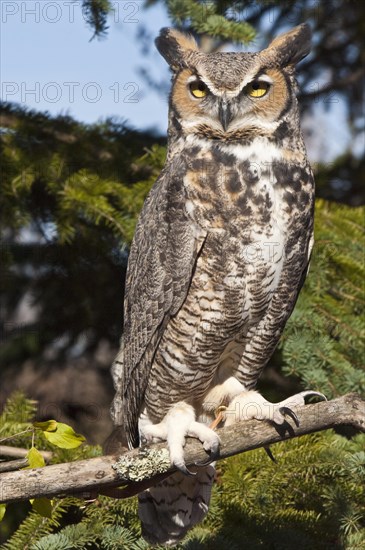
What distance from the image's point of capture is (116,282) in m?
3.32

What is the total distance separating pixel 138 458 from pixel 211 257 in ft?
2.00

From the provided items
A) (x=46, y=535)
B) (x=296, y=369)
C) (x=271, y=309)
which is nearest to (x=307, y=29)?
(x=271, y=309)

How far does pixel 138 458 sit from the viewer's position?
192 cm

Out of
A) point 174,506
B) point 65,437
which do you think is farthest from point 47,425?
point 174,506

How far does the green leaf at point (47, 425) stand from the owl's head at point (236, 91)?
Result: 1.01 m

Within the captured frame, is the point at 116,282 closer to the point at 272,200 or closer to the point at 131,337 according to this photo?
the point at 131,337

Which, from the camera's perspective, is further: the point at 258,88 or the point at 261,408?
the point at 258,88

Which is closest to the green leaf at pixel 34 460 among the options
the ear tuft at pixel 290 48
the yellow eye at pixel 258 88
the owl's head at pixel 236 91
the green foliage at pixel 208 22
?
the owl's head at pixel 236 91

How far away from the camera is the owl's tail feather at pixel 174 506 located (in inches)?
92.4

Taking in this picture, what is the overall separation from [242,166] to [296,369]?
0.78 metres

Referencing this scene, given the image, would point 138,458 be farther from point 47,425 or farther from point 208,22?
point 208,22

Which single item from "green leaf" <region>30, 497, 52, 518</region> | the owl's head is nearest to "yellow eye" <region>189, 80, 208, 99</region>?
the owl's head

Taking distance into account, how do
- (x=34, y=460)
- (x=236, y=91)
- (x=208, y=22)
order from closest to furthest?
(x=34, y=460)
(x=236, y=91)
(x=208, y=22)

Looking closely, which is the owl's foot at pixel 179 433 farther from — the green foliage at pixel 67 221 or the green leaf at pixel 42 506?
the green foliage at pixel 67 221
